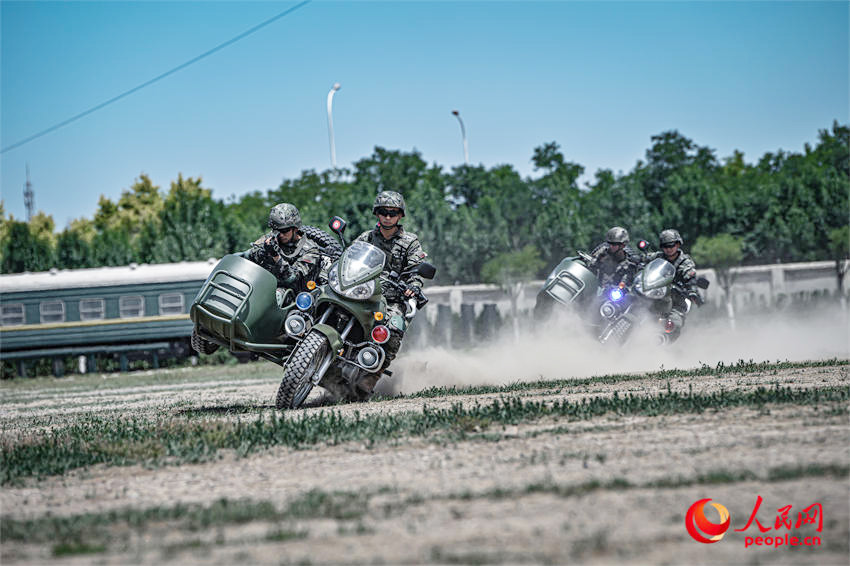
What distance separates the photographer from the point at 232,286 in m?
11.2

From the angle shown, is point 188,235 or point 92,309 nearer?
point 92,309

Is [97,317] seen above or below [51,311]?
below

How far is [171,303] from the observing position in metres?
36.2

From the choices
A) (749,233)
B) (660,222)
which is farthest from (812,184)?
(660,222)

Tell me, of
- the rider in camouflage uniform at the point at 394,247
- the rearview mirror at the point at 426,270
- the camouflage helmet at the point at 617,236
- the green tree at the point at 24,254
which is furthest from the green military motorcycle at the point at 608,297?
the green tree at the point at 24,254

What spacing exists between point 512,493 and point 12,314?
110 ft

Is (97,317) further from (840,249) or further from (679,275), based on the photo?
(840,249)

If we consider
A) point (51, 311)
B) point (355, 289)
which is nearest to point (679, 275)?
point (355, 289)

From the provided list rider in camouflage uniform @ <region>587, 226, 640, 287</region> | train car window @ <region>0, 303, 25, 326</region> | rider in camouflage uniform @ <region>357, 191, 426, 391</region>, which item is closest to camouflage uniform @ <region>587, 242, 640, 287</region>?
rider in camouflage uniform @ <region>587, 226, 640, 287</region>

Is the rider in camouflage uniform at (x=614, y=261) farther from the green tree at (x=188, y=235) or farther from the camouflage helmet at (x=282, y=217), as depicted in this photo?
the green tree at (x=188, y=235)

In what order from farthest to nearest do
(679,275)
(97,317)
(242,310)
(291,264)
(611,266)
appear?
(97,317)
(679,275)
(611,266)
(291,264)
(242,310)

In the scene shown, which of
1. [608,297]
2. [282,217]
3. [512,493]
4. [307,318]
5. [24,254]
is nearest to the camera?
[512,493]

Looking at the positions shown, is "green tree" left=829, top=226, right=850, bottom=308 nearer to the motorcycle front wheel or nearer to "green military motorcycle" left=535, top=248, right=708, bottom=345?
"green military motorcycle" left=535, top=248, right=708, bottom=345

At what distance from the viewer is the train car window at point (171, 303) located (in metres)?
36.0
